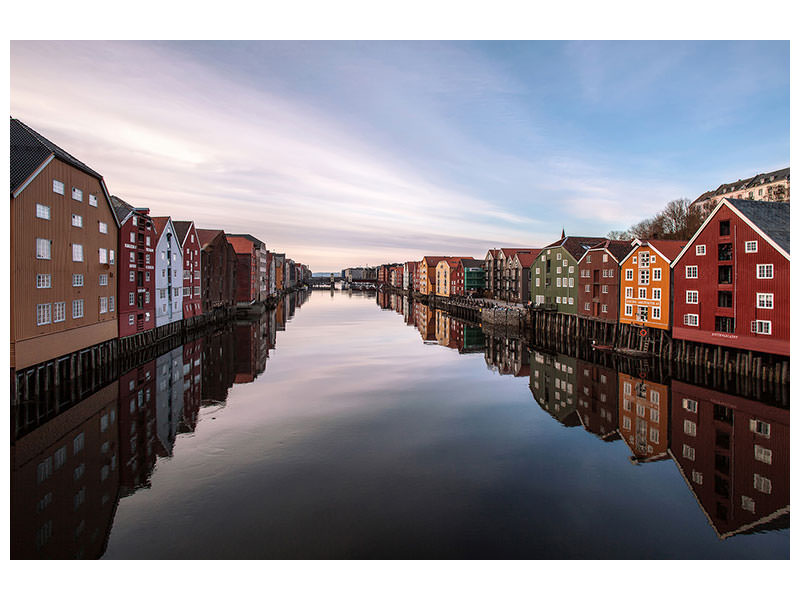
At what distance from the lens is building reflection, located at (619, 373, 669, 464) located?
54.4 feet

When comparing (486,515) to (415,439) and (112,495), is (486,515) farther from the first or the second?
(112,495)

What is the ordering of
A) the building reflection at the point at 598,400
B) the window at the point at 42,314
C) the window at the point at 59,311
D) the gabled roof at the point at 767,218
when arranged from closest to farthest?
the building reflection at the point at 598,400
the window at the point at 42,314
the window at the point at 59,311
the gabled roof at the point at 767,218

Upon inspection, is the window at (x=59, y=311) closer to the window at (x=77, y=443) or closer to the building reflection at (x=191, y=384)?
the building reflection at (x=191, y=384)

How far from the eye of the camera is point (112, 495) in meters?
A: 12.4

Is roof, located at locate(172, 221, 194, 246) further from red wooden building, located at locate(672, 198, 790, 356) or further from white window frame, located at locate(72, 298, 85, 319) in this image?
red wooden building, located at locate(672, 198, 790, 356)

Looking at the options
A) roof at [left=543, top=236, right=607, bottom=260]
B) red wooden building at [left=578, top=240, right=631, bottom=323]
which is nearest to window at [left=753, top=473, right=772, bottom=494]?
red wooden building at [left=578, top=240, right=631, bottom=323]

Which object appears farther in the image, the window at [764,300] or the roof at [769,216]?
the roof at [769,216]

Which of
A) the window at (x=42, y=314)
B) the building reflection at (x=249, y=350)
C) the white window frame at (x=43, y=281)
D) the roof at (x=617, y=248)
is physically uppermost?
the roof at (x=617, y=248)

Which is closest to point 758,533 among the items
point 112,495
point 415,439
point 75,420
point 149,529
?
point 415,439

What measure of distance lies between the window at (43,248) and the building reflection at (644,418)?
28692mm

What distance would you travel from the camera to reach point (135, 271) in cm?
3566

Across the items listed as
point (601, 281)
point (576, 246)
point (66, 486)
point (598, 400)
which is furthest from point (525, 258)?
point (66, 486)

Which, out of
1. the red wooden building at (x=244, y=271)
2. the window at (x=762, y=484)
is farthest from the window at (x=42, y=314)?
the red wooden building at (x=244, y=271)

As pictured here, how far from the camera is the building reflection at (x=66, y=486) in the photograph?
33.3 ft
